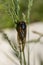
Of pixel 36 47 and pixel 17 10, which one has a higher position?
pixel 17 10

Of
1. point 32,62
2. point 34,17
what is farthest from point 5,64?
point 34,17

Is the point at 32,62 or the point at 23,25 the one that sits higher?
the point at 23,25

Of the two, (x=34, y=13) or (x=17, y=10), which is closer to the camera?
(x=17, y=10)

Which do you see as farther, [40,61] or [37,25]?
[37,25]

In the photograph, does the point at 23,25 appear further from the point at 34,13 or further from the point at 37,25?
the point at 34,13

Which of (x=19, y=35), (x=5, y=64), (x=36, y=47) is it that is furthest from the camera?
(x=36, y=47)

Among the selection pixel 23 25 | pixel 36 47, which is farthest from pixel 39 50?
pixel 23 25

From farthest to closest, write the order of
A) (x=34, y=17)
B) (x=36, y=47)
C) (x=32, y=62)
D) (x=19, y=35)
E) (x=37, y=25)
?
(x=34, y=17)
(x=37, y=25)
(x=36, y=47)
(x=32, y=62)
(x=19, y=35)

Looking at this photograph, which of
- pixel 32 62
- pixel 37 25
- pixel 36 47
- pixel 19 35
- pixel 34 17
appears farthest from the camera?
pixel 34 17

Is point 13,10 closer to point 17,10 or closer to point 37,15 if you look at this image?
point 17,10
